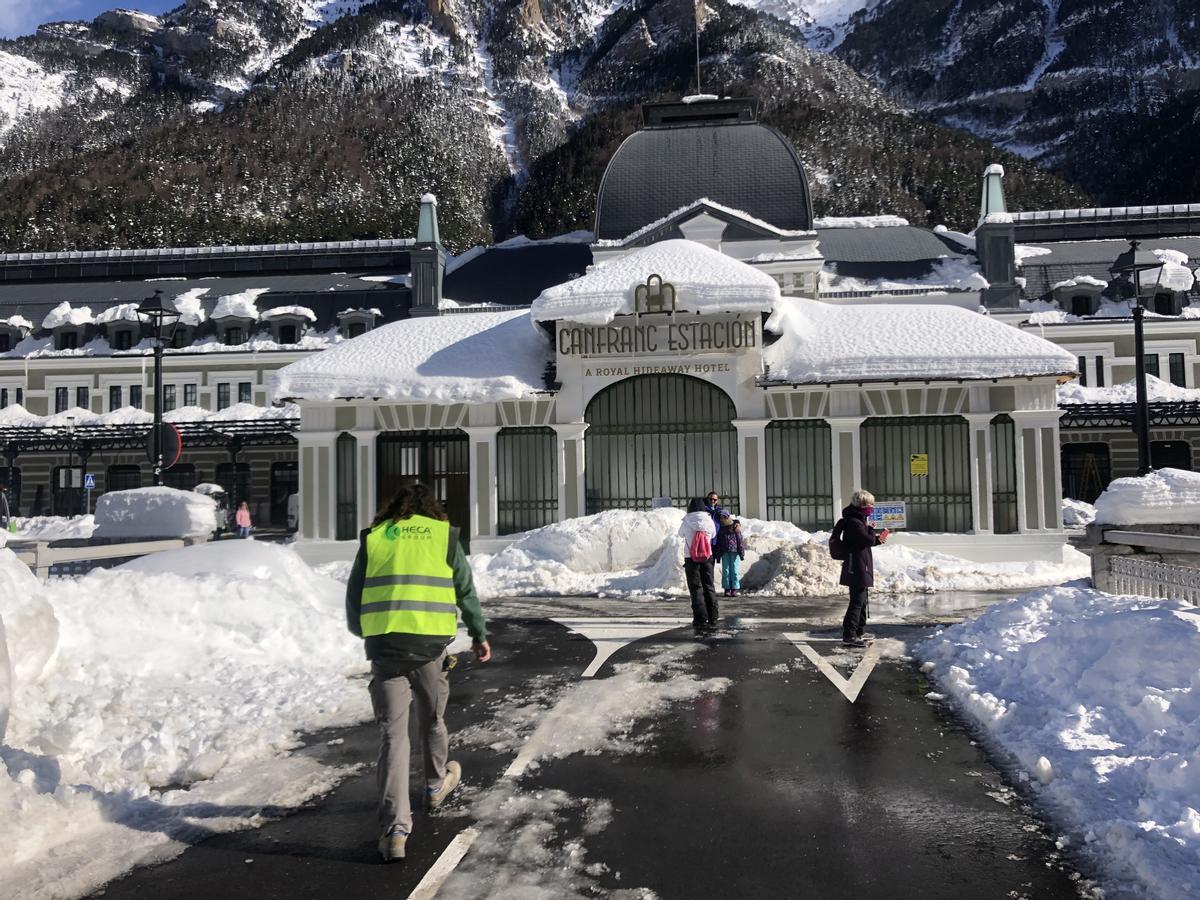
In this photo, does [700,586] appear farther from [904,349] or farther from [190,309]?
[190,309]

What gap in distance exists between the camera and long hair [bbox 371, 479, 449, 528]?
5.09 meters

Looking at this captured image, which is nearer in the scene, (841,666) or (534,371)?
(841,666)

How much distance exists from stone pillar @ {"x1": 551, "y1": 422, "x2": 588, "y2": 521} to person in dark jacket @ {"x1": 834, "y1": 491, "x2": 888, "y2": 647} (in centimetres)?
1139

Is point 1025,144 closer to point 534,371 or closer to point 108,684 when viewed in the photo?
point 534,371

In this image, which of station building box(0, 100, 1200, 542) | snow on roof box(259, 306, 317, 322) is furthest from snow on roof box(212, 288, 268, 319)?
snow on roof box(259, 306, 317, 322)

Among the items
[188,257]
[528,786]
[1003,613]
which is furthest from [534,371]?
[188,257]

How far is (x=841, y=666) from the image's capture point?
9.20 metres

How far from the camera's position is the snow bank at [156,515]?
53.8 feet

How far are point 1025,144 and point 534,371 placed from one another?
126 metres

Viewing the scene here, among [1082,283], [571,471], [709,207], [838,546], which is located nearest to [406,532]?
[838,546]

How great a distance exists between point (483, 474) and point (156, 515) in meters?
7.27

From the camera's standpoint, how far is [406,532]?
16.4 feet

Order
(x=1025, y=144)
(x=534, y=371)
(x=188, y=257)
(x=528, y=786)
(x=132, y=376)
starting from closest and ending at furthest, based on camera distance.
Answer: (x=528, y=786)
(x=534, y=371)
(x=132, y=376)
(x=188, y=257)
(x=1025, y=144)

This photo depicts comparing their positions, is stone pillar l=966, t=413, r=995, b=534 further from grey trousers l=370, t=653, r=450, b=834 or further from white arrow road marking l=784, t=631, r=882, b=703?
grey trousers l=370, t=653, r=450, b=834
